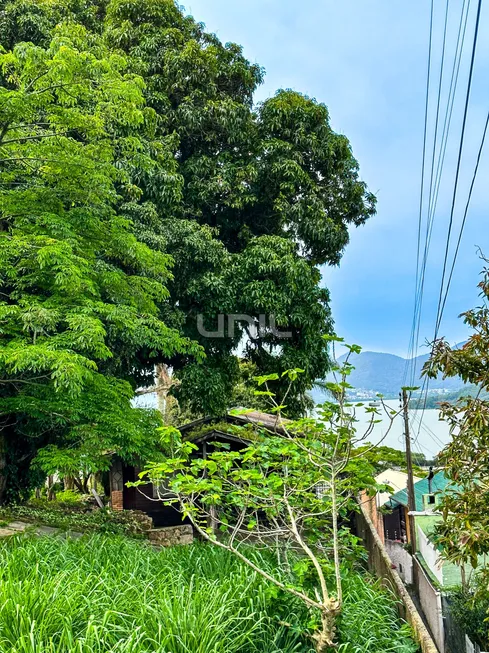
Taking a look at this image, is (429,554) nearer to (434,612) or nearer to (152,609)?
(434,612)

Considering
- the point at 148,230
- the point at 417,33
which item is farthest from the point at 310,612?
the point at 148,230

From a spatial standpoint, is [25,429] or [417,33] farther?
[25,429]

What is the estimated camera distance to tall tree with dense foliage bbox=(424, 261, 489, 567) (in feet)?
11.3

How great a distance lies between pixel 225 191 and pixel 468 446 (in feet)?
31.0

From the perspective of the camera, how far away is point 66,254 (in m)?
5.82

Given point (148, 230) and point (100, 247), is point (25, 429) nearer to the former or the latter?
point (100, 247)

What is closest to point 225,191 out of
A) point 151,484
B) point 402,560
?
point 151,484

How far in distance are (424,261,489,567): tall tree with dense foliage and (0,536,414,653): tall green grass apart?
3.77ft

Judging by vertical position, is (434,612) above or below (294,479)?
below

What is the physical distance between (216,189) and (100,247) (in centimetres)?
513

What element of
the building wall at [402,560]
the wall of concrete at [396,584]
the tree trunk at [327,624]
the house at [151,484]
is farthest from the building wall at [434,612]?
the house at [151,484]

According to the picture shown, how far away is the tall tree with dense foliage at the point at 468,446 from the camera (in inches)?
136

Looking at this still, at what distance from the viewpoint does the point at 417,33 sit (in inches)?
272

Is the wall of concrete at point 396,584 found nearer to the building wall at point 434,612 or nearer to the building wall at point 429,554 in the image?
the building wall at point 434,612
